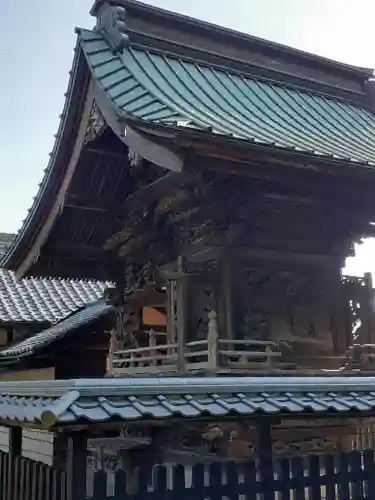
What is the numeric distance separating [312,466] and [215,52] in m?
6.32

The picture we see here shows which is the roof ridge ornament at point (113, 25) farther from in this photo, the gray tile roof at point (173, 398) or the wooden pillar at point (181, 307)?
the gray tile roof at point (173, 398)

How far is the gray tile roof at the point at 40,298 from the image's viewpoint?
13.7 metres

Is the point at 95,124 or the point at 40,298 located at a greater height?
the point at 95,124

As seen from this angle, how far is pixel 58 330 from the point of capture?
488 inches

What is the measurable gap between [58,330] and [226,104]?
6482 mm

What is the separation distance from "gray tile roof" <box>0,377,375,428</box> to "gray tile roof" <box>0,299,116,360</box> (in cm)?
715

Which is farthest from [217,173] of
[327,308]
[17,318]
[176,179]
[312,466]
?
[17,318]

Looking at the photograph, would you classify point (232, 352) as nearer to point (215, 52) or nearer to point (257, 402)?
point (257, 402)

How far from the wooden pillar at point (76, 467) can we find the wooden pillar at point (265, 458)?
1.15 meters

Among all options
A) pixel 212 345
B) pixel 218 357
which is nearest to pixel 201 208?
pixel 212 345

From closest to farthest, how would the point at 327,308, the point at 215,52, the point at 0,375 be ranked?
the point at 327,308
the point at 215,52
the point at 0,375

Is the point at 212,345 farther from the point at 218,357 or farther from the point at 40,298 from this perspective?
the point at 40,298

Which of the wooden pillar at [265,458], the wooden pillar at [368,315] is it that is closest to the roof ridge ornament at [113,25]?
the wooden pillar at [368,315]

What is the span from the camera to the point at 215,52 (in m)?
8.77
